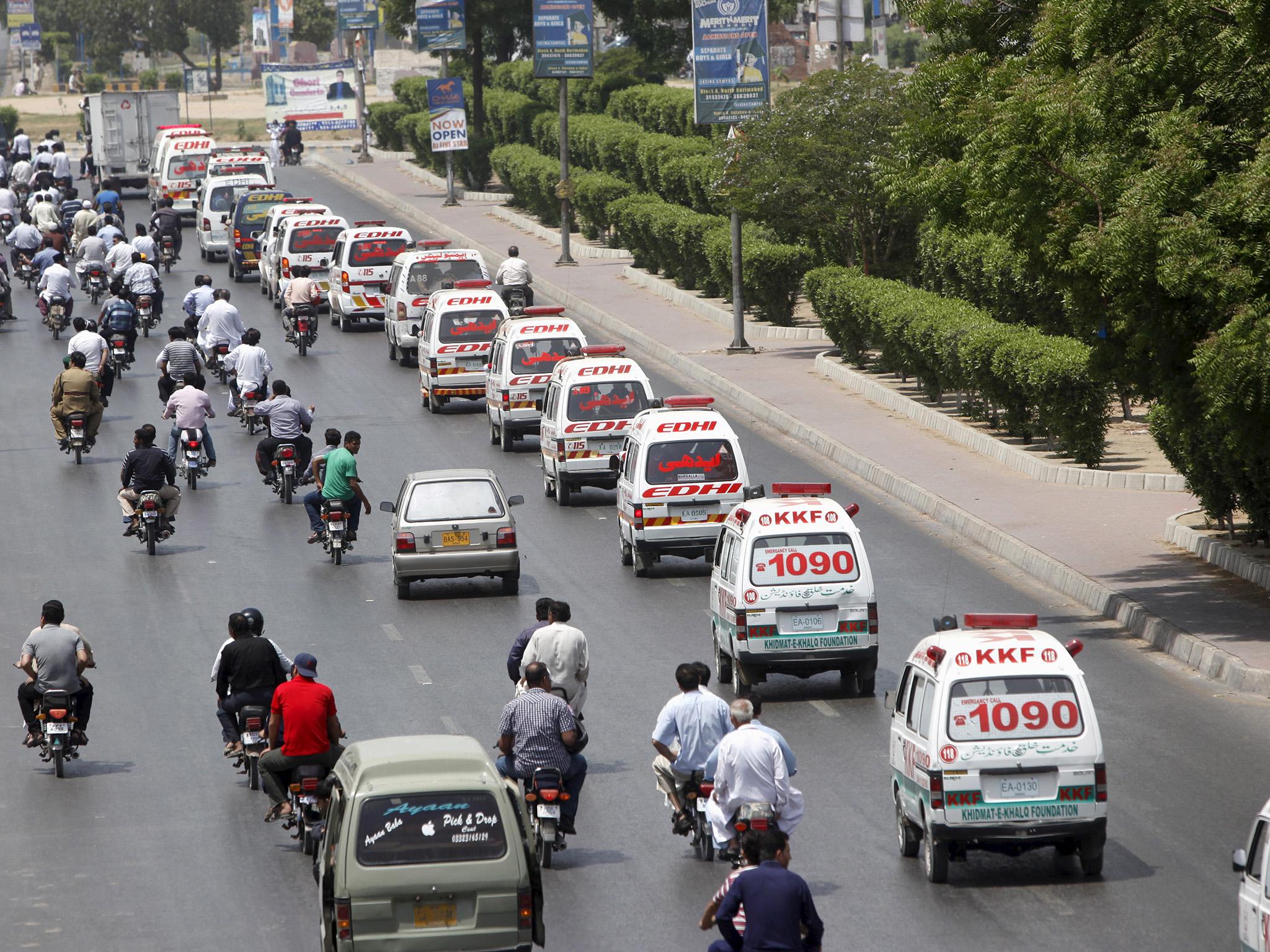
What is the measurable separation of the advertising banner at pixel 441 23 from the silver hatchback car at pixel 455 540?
39037 mm

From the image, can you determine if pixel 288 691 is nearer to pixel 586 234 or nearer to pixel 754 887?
pixel 754 887

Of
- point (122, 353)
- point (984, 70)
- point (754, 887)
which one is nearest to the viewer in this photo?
point (754, 887)

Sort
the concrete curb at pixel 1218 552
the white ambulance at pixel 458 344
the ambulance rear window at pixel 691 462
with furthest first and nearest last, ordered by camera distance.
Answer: the white ambulance at pixel 458 344, the ambulance rear window at pixel 691 462, the concrete curb at pixel 1218 552

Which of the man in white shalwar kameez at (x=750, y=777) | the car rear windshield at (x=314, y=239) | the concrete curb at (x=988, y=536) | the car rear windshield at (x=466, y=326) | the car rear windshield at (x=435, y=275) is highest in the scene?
the car rear windshield at (x=314, y=239)

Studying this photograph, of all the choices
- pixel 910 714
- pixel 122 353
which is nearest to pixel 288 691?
pixel 910 714

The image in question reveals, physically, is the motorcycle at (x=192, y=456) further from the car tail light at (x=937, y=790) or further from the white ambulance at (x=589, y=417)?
the car tail light at (x=937, y=790)

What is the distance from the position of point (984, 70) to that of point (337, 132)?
7813 centimetres

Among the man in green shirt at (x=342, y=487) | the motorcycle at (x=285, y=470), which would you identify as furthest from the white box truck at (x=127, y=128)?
the man in green shirt at (x=342, y=487)

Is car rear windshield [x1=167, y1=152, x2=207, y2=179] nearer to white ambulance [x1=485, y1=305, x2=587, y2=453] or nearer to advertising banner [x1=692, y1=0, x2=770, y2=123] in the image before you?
advertising banner [x1=692, y1=0, x2=770, y2=123]

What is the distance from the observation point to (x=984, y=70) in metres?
22.0

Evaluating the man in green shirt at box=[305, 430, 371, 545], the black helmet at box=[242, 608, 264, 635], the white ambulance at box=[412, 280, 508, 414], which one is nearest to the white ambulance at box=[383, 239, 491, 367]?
the white ambulance at box=[412, 280, 508, 414]

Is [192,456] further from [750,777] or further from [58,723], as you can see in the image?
[750,777]

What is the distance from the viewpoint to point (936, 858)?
13289mm

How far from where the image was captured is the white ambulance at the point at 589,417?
2745 centimetres
